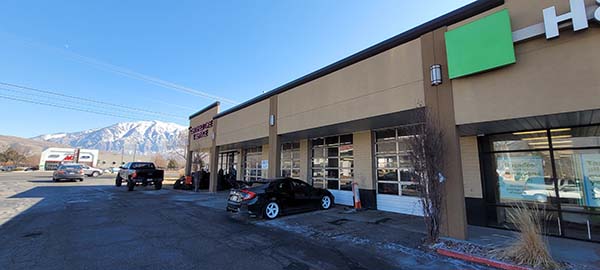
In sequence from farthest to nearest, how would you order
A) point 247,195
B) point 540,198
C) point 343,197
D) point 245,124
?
point 245,124
point 343,197
point 247,195
point 540,198

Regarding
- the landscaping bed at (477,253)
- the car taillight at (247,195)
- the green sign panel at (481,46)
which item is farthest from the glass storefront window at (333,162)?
the green sign panel at (481,46)

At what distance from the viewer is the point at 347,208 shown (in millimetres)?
10805

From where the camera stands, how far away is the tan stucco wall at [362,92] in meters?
7.11

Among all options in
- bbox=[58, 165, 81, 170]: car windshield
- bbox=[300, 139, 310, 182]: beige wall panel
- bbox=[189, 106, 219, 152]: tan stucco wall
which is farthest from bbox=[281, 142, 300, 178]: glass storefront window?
bbox=[58, 165, 81, 170]: car windshield

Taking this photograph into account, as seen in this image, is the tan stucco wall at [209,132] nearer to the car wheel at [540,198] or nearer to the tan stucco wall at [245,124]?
the tan stucco wall at [245,124]

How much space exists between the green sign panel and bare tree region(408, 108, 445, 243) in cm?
152

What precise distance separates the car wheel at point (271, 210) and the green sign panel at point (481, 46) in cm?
667

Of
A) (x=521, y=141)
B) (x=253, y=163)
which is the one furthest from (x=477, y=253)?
(x=253, y=163)

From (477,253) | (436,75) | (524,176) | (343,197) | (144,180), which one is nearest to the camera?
(477,253)

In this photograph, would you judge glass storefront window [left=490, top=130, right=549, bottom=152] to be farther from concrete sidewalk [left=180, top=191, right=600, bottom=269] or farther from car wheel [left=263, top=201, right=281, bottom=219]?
car wheel [left=263, top=201, right=281, bottom=219]

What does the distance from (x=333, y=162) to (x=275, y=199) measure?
4.37 meters

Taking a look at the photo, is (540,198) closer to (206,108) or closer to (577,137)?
(577,137)

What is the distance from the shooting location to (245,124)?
48.8ft

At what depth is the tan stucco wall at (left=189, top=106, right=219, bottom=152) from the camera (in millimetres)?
19317
